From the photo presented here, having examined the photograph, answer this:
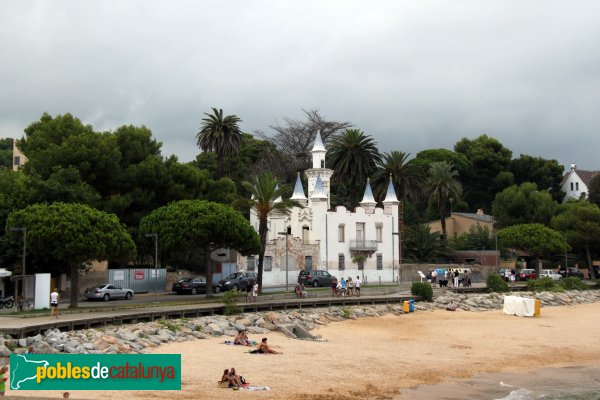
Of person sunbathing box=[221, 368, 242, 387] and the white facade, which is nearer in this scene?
person sunbathing box=[221, 368, 242, 387]

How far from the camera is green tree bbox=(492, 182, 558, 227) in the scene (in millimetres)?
95375

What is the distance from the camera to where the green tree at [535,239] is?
77.0 metres

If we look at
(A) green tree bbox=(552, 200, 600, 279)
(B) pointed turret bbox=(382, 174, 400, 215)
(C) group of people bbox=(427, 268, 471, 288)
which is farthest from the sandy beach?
(A) green tree bbox=(552, 200, 600, 279)

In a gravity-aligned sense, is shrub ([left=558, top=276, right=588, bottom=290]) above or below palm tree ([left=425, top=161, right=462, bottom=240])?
below

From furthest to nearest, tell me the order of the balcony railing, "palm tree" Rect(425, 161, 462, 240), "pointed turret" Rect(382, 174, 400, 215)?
"palm tree" Rect(425, 161, 462, 240) < "pointed turret" Rect(382, 174, 400, 215) < the balcony railing

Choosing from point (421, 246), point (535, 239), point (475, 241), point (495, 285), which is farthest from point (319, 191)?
point (475, 241)

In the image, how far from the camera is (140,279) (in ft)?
186

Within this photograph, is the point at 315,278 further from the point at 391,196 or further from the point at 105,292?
the point at 105,292

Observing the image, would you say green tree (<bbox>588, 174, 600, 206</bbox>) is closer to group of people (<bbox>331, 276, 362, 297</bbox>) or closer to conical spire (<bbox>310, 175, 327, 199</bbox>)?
conical spire (<bbox>310, 175, 327, 199</bbox>)

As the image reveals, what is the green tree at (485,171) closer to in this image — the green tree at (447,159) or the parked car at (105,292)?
the green tree at (447,159)

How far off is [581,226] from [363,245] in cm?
3025

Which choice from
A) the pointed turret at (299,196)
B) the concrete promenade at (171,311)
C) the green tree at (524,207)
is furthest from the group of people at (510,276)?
the pointed turret at (299,196)

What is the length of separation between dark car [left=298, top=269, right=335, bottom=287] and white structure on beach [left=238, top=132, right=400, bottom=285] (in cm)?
341

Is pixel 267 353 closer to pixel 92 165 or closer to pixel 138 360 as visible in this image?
pixel 138 360
